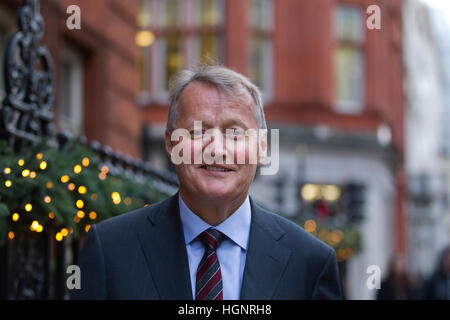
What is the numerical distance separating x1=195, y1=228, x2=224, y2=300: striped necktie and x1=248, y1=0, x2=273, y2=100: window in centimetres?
2359

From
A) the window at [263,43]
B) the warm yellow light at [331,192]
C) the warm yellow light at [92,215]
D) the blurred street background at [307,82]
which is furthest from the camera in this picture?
the warm yellow light at [331,192]

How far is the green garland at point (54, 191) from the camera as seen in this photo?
3.79 meters

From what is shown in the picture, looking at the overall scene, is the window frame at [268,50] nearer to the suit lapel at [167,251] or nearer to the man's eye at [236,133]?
the suit lapel at [167,251]

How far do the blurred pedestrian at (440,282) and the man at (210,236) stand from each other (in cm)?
820

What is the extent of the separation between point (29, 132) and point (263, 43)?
841 inches

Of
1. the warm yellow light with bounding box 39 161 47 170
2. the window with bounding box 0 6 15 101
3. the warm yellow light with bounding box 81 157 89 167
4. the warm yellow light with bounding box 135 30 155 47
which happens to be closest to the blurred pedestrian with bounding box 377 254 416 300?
the window with bounding box 0 6 15 101

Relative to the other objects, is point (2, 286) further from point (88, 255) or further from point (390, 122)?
point (390, 122)

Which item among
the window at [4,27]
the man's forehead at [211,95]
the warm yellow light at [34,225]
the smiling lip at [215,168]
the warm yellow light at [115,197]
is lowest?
the warm yellow light at [34,225]

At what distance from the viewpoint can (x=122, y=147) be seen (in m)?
11.1

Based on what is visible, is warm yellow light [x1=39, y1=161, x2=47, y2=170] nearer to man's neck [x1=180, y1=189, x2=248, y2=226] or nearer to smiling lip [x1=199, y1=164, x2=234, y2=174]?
man's neck [x1=180, y1=189, x2=248, y2=226]

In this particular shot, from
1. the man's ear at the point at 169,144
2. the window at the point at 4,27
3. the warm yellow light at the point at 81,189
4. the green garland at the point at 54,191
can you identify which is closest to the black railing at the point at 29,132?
the green garland at the point at 54,191

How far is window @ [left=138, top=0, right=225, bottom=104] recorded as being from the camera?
2544cm

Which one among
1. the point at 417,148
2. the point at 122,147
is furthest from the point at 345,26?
the point at 417,148

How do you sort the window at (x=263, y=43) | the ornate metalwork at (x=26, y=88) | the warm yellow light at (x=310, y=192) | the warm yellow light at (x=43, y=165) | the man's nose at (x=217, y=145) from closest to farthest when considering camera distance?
the man's nose at (x=217, y=145) → the warm yellow light at (x=43, y=165) → the ornate metalwork at (x=26, y=88) → the window at (x=263, y=43) → the warm yellow light at (x=310, y=192)
